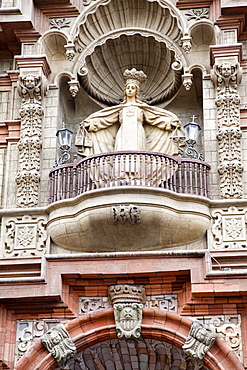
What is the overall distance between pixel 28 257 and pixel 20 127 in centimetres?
292

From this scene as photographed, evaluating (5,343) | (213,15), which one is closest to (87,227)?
(5,343)

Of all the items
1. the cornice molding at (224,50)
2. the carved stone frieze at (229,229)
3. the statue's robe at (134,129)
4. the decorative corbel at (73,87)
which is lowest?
the carved stone frieze at (229,229)

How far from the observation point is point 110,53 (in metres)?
16.9

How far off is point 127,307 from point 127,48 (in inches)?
235

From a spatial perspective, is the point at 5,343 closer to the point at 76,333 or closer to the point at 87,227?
the point at 76,333

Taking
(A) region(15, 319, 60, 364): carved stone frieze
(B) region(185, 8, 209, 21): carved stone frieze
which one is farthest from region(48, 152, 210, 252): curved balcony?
(B) region(185, 8, 209, 21): carved stone frieze

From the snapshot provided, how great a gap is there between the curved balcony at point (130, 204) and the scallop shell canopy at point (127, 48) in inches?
104

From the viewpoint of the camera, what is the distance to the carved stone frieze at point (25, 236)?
14.4 m

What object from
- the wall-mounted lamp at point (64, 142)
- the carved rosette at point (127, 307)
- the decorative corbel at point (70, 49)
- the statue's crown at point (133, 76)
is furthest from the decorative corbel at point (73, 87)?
the carved rosette at point (127, 307)

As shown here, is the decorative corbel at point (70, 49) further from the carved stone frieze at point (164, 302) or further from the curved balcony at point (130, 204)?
the carved stone frieze at point (164, 302)

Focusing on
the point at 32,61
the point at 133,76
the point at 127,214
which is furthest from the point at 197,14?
the point at 127,214

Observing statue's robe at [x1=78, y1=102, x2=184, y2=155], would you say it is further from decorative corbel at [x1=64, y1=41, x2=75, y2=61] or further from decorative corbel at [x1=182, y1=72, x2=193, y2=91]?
decorative corbel at [x1=64, y1=41, x2=75, y2=61]

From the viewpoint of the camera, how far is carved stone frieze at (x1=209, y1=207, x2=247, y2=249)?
553 inches

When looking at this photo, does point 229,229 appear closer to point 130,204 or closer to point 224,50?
point 130,204
